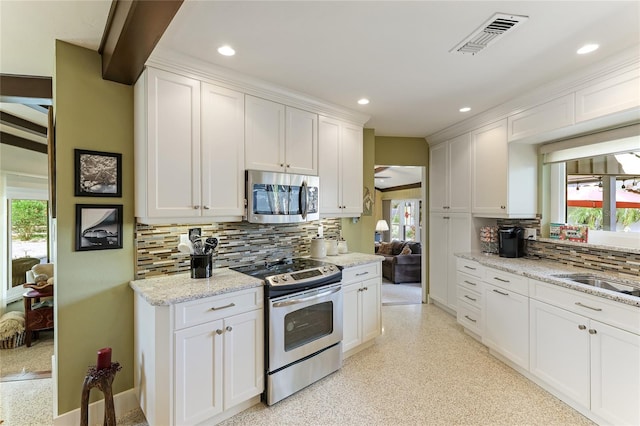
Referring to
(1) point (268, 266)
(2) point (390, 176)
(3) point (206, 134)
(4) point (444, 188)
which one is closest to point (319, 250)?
(1) point (268, 266)

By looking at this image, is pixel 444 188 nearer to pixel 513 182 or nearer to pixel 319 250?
pixel 513 182

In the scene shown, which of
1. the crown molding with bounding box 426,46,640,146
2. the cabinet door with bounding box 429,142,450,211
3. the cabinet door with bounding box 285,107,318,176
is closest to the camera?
the crown molding with bounding box 426,46,640,146

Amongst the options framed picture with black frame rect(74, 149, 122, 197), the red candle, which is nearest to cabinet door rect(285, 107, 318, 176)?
framed picture with black frame rect(74, 149, 122, 197)

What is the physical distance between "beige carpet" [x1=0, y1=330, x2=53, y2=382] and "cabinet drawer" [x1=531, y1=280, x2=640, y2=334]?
4.37 meters

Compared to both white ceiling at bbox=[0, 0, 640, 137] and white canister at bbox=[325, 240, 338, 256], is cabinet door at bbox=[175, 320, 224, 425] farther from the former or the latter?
white ceiling at bbox=[0, 0, 640, 137]

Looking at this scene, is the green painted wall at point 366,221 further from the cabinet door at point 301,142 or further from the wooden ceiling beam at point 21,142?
the wooden ceiling beam at point 21,142

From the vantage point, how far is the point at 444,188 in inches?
169

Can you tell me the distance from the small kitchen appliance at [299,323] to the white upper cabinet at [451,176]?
2.14 meters

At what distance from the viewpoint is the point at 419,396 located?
2369mm

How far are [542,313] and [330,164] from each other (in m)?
2.31

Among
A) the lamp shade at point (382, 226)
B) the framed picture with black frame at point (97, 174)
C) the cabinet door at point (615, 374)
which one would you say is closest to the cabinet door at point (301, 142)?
the framed picture with black frame at point (97, 174)

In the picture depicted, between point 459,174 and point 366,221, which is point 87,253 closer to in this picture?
point 366,221

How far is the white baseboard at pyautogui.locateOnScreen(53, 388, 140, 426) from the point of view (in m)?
2.01

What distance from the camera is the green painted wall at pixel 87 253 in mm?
1992
